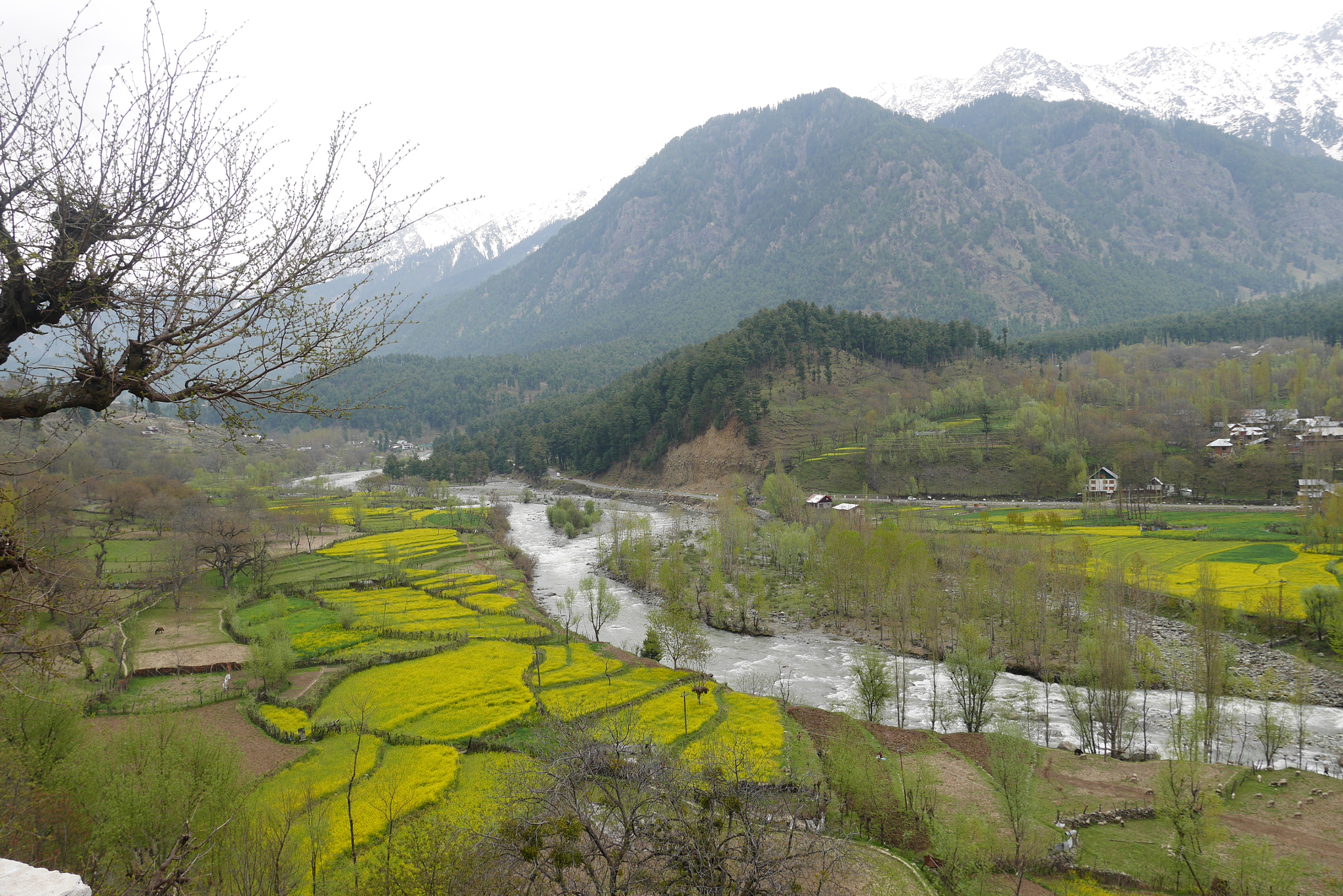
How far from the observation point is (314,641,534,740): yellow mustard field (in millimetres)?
32000

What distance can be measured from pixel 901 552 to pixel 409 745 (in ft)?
120

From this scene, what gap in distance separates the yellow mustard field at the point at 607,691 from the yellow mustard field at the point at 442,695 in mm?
1704

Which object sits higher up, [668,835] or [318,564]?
[668,835]

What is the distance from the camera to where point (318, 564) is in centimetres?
6462

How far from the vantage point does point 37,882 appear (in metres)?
5.93

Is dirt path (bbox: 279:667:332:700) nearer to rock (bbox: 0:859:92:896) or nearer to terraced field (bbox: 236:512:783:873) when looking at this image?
terraced field (bbox: 236:512:783:873)

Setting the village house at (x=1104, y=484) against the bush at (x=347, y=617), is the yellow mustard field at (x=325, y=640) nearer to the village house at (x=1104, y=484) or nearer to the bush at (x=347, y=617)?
the bush at (x=347, y=617)

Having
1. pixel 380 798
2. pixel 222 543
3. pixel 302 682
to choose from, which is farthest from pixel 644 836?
pixel 222 543

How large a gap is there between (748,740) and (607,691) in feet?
32.2

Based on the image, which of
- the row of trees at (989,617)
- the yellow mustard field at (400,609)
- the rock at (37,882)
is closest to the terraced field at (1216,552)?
the row of trees at (989,617)

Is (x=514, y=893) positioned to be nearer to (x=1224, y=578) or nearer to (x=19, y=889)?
(x=19, y=889)

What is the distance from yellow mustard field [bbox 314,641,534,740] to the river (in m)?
11.1

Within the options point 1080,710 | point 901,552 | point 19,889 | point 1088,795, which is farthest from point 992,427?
point 19,889

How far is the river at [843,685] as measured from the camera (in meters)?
33.5
